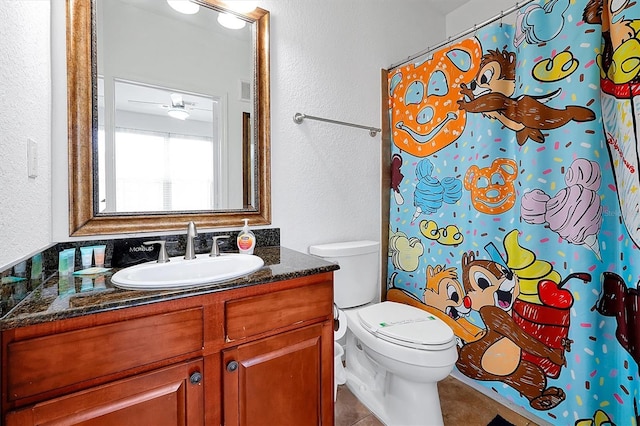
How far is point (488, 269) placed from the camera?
154 cm

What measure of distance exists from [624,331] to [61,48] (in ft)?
7.78

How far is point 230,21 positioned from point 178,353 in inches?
58.2

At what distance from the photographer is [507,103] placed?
146 centimetres

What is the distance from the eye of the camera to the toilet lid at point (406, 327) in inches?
50.5

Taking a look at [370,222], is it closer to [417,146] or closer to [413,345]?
[417,146]

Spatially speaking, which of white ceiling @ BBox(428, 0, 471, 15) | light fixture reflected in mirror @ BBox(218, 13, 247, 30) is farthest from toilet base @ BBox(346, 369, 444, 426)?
white ceiling @ BBox(428, 0, 471, 15)

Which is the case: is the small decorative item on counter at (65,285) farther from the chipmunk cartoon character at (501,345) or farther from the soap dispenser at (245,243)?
the chipmunk cartoon character at (501,345)

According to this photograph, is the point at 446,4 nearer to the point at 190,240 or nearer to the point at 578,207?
the point at 578,207

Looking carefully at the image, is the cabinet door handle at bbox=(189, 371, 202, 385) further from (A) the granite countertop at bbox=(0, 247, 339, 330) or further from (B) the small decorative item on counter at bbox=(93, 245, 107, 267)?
(B) the small decorative item on counter at bbox=(93, 245, 107, 267)

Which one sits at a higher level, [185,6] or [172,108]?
[185,6]

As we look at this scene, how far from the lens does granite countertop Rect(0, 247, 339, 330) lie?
69 centimetres

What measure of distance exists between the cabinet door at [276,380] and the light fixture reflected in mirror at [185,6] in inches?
57.3

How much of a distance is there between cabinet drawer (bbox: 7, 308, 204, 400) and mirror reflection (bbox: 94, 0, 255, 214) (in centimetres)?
63

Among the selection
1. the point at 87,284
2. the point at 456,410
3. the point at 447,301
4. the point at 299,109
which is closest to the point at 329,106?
the point at 299,109
